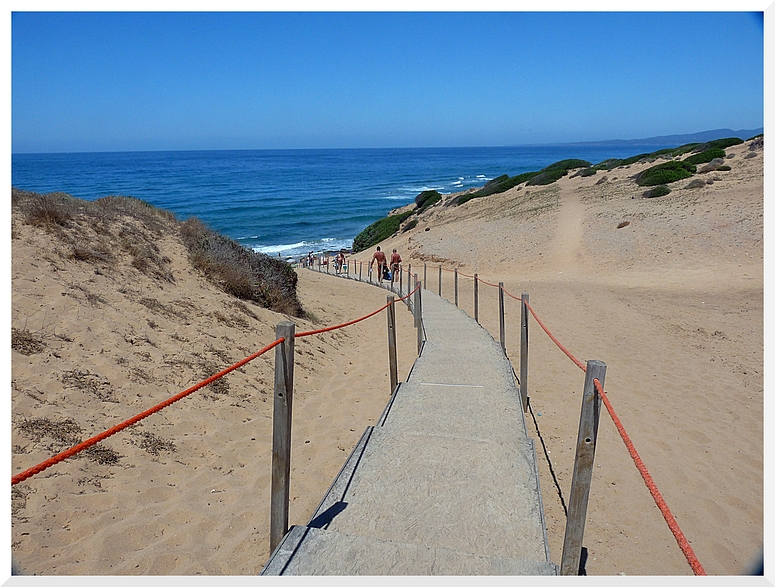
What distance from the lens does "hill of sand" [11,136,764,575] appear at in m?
3.83

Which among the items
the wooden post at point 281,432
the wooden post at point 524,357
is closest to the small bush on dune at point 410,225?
the wooden post at point 524,357

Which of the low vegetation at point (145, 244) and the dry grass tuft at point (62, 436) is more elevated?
the low vegetation at point (145, 244)

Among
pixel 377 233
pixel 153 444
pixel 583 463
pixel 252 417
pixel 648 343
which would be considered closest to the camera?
pixel 583 463

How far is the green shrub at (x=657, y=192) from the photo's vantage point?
27248 mm

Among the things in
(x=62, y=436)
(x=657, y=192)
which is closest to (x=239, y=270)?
(x=62, y=436)

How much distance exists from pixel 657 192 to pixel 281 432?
28594mm

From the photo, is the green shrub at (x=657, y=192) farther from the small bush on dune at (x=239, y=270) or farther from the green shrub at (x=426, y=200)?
the small bush on dune at (x=239, y=270)

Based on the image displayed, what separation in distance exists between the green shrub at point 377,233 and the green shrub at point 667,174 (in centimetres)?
1531

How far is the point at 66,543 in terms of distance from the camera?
3479 millimetres

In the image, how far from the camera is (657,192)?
27.5 meters

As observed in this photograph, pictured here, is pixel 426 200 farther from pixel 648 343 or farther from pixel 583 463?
pixel 583 463

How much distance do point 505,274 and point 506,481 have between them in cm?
1840
